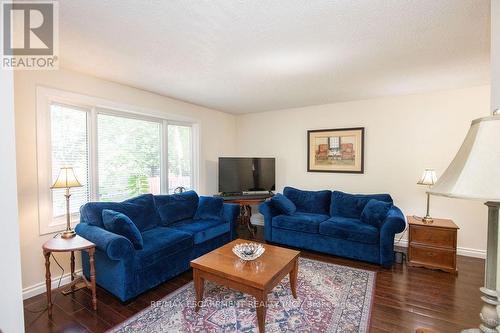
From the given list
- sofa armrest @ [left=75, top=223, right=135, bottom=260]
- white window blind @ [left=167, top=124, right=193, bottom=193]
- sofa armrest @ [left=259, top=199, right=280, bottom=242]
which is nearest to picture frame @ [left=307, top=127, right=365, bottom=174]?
sofa armrest @ [left=259, top=199, right=280, bottom=242]

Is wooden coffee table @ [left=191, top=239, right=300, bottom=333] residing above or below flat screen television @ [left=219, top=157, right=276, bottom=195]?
below

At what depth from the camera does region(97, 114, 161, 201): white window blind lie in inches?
129

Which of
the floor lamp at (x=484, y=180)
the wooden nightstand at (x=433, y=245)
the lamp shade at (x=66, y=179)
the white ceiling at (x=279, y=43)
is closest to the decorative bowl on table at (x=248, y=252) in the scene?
the floor lamp at (x=484, y=180)

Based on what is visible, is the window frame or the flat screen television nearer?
the window frame

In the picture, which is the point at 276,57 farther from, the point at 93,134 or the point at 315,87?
the point at 93,134

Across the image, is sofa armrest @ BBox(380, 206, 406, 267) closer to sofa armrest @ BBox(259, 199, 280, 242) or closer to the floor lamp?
sofa armrest @ BBox(259, 199, 280, 242)

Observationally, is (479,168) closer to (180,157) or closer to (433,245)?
(433,245)

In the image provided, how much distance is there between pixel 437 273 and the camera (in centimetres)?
303

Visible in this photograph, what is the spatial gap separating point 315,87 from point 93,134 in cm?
309

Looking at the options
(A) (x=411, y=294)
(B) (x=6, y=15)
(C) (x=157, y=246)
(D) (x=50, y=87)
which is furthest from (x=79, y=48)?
(A) (x=411, y=294)

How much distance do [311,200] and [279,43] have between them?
2.84 metres

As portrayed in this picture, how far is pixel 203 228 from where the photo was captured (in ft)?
10.8

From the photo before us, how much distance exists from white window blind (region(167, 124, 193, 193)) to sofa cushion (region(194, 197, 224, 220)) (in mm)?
788

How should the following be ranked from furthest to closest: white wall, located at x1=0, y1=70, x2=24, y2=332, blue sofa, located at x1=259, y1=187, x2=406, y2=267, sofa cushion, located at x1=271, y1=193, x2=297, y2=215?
sofa cushion, located at x1=271, y1=193, x2=297, y2=215
blue sofa, located at x1=259, y1=187, x2=406, y2=267
white wall, located at x1=0, y1=70, x2=24, y2=332
